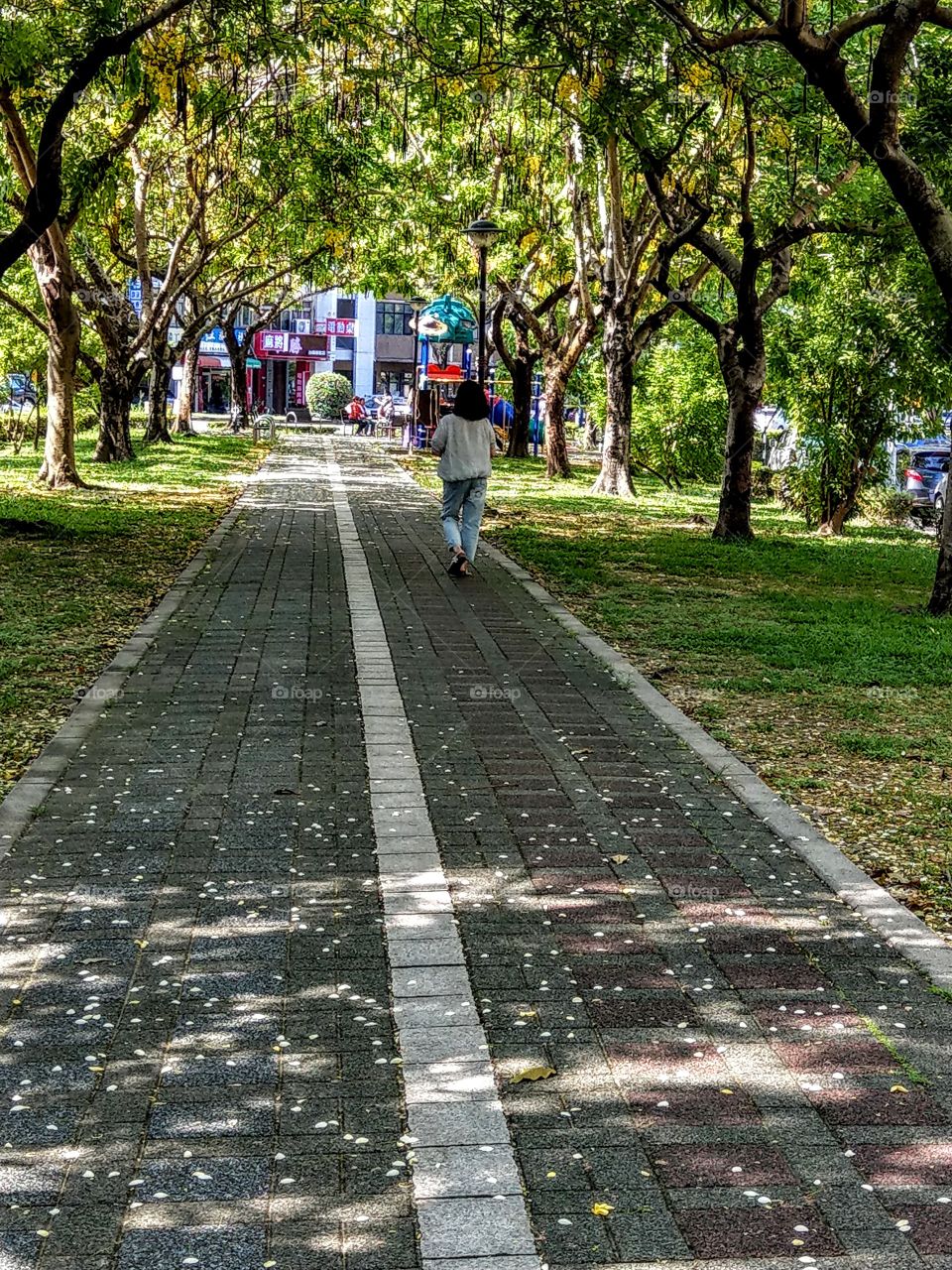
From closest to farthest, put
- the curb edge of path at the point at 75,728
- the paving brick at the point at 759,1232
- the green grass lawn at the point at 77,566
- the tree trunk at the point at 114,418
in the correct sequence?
1. the paving brick at the point at 759,1232
2. the curb edge of path at the point at 75,728
3. the green grass lawn at the point at 77,566
4. the tree trunk at the point at 114,418

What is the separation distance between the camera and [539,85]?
14.5m

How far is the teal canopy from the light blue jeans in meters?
18.6

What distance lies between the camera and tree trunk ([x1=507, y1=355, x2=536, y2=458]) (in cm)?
3650

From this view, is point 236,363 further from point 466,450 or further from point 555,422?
point 466,450

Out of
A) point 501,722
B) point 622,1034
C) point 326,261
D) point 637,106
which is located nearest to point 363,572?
point 637,106

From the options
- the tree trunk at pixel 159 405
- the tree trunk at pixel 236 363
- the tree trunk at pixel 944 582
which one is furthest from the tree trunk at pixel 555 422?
the tree trunk at pixel 944 582

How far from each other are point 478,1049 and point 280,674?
17.7 feet

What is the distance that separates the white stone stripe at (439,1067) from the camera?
130 inches

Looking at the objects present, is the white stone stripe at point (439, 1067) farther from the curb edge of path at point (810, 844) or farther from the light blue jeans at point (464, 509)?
the light blue jeans at point (464, 509)

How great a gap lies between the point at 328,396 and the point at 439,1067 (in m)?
61.5

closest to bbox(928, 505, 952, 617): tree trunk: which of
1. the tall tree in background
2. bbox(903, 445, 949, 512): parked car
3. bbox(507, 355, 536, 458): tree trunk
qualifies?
the tall tree in background

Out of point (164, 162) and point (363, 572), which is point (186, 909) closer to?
point (363, 572)

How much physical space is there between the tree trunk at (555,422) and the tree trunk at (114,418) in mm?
8531

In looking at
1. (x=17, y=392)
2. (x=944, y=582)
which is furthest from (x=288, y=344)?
(x=944, y=582)
